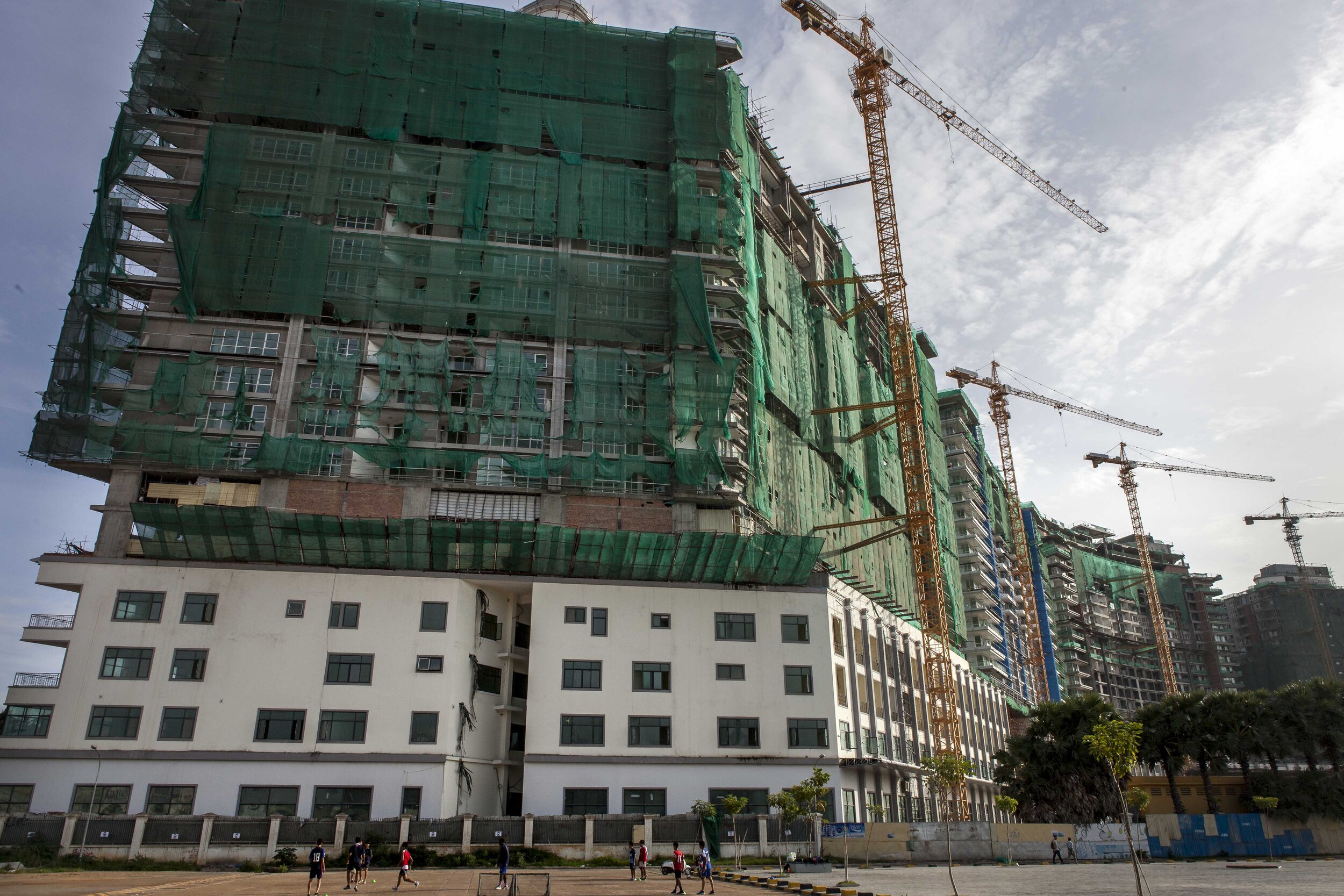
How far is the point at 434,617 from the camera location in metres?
58.9

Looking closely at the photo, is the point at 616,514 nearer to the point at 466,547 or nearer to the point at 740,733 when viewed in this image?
the point at 466,547

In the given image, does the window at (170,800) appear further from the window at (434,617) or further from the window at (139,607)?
the window at (434,617)

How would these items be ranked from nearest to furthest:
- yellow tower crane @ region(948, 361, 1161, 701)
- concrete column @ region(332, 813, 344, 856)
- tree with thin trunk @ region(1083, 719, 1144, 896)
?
tree with thin trunk @ region(1083, 719, 1144, 896) → concrete column @ region(332, 813, 344, 856) → yellow tower crane @ region(948, 361, 1161, 701)

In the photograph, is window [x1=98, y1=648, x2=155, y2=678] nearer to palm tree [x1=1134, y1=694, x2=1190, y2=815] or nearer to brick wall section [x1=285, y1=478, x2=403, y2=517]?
brick wall section [x1=285, y1=478, x2=403, y2=517]

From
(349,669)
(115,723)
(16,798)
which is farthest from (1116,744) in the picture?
(16,798)

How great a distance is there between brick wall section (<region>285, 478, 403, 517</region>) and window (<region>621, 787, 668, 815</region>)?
25.4 meters

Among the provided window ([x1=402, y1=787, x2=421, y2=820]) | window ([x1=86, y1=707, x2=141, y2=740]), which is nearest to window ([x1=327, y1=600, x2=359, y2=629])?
window ([x1=402, y1=787, x2=421, y2=820])

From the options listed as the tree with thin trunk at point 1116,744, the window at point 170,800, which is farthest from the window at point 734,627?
the tree with thin trunk at point 1116,744

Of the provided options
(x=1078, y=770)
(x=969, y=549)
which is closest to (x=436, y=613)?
(x=1078, y=770)

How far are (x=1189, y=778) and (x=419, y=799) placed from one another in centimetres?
6956

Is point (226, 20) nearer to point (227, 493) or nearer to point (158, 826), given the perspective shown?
point (227, 493)

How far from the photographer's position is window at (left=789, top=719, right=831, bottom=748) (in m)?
59.9

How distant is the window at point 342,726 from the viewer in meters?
54.9

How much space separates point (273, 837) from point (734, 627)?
99.2ft
